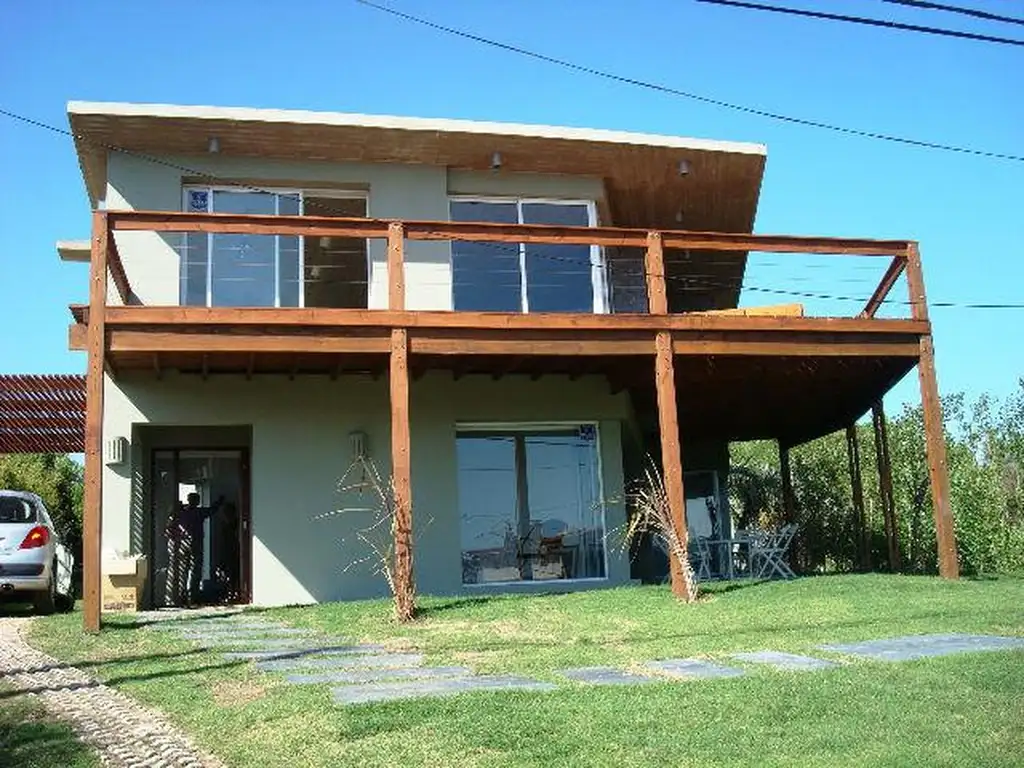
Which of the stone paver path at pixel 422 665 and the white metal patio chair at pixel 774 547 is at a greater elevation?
the white metal patio chair at pixel 774 547

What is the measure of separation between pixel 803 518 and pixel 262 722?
615 inches

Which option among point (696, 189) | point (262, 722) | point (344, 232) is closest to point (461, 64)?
point (344, 232)

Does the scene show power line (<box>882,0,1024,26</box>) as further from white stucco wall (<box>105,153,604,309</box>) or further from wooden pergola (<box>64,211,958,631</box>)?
white stucco wall (<box>105,153,604,309</box>)

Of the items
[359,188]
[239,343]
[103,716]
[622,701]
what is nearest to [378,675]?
[103,716]

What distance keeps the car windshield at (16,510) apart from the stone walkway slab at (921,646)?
8.15 m

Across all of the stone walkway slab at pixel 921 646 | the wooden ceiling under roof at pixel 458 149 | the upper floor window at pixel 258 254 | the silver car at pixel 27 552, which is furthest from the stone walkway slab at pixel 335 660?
the wooden ceiling under roof at pixel 458 149

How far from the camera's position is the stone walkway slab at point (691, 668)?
19.4 ft

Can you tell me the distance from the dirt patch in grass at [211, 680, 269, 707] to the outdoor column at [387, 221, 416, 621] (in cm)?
295

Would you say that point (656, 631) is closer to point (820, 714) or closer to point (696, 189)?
point (820, 714)

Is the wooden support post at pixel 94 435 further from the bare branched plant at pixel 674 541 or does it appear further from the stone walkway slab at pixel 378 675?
the bare branched plant at pixel 674 541

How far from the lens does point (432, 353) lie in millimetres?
10414

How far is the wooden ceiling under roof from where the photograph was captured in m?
12.0

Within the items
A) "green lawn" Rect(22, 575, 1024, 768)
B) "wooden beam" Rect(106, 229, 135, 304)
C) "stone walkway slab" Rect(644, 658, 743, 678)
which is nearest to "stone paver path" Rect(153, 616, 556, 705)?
"green lawn" Rect(22, 575, 1024, 768)

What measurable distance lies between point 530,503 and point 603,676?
706 centimetres
